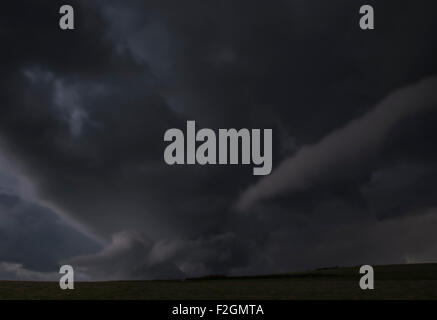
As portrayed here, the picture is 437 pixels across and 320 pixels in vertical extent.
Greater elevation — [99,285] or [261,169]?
[261,169]

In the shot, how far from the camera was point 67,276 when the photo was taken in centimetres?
3119

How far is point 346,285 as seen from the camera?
35312mm

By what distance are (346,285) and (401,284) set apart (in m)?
4.30

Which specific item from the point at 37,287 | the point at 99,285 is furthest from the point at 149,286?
the point at 37,287
